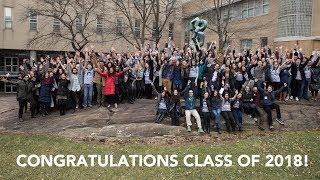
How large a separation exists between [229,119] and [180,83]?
2.65 metres

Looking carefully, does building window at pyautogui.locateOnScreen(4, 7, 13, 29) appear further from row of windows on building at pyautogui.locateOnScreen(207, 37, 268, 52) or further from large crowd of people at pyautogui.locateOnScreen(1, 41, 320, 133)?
large crowd of people at pyautogui.locateOnScreen(1, 41, 320, 133)

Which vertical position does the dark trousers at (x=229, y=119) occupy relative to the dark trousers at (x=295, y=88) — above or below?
below

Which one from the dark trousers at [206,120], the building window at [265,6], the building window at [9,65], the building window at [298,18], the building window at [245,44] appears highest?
the building window at [265,6]

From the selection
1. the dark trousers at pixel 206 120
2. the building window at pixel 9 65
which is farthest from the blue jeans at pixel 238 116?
the building window at pixel 9 65

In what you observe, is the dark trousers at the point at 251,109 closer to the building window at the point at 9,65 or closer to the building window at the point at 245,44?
the building window at the point at 245,44

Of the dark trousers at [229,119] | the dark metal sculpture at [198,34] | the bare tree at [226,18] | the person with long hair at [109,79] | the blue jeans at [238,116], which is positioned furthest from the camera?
the bare tree at [226,18]

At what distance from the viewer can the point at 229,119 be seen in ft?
49.8

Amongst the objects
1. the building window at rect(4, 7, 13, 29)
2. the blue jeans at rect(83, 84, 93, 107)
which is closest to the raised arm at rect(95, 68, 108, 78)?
the blue jeans at rect(83, 84, 93, 107)

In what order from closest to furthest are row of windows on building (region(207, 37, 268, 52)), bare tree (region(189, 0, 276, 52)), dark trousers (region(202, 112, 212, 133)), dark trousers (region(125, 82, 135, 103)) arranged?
dark trousers (region(202, 112, 212, 133))
dark trousers (region(125, 82, 135, 103))
bare tree (region(189, 0, 276, 52))
row of windows on building (region(207, 37, 268, 52))

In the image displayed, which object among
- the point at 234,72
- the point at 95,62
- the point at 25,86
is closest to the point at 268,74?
the point at 234,72

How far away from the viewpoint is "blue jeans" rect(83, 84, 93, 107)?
1764cm

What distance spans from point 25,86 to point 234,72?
8.56m

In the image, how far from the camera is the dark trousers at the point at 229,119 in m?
15.1

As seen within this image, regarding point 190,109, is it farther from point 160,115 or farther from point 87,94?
point 87,94
